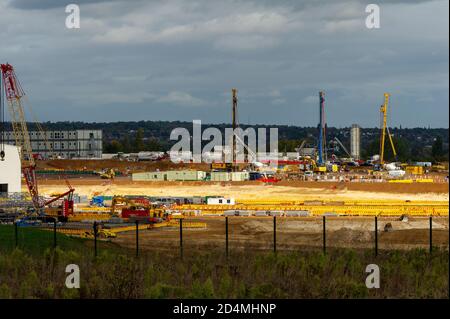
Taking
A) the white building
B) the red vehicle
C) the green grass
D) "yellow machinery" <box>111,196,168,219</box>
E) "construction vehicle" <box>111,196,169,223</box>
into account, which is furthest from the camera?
the red vehicle

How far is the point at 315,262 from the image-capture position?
117 ft

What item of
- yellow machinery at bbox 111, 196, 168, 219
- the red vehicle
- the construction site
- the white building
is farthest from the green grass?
the red vehicle

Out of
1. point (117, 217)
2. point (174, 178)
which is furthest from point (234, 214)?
point (174, 178)

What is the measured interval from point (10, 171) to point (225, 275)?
6484 centimetres

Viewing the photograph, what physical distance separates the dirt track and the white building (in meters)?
24.6

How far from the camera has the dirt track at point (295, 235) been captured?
169ft

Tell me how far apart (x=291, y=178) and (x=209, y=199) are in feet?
201

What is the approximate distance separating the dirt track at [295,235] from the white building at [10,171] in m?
24.6

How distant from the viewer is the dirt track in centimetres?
5153

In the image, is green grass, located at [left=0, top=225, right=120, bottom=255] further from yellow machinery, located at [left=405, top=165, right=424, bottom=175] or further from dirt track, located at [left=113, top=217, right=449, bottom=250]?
yellow machinery, located at [left=405, top=165, right=424, bottom=175]

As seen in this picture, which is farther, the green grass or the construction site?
the construction site

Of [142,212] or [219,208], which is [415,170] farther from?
[142,212]

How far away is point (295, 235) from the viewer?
59.7m

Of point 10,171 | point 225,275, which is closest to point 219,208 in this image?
point 10,171
